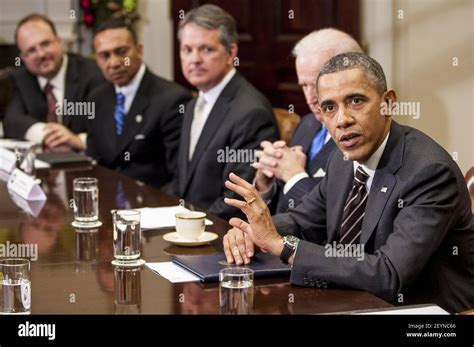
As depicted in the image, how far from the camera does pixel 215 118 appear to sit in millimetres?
4496

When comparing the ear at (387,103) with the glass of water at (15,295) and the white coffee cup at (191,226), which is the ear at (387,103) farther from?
the glass of water at (15,295)

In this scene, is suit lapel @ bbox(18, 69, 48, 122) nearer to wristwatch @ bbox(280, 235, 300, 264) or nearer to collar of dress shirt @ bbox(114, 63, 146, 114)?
collar of dress shirt @ bbox(114, 63, 146, 114)

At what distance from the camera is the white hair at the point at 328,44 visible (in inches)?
147

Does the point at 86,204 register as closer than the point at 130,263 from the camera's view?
No

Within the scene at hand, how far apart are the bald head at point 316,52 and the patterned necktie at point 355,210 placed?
34.5 inches

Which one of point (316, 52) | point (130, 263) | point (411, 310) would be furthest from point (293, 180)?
point (411, 310)

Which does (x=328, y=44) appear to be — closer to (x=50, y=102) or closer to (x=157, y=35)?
(x=50, y=102)

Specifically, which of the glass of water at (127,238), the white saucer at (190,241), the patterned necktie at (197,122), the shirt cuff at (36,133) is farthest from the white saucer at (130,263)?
the shirt cuff at (36,133)

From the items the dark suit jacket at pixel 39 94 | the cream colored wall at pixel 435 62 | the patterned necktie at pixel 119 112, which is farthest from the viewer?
the dark suit jacket at pixel 39 94

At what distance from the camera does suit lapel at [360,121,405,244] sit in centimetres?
274

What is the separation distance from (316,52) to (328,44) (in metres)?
Result: 0.06

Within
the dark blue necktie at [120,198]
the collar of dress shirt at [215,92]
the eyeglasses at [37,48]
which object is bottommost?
the dark blue necktie at [120,198]

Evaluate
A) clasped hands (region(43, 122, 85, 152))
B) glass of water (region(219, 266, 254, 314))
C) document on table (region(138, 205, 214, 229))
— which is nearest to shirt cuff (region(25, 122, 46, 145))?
clasped hands (region(43, 122, 85, 152))
